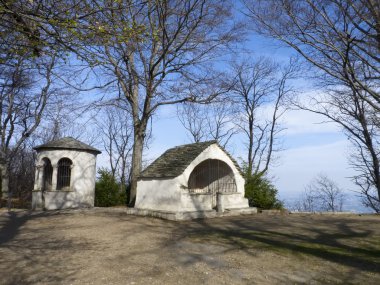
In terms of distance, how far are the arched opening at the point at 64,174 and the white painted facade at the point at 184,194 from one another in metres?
4.65

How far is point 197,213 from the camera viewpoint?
13.3m

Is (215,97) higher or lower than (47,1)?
higher

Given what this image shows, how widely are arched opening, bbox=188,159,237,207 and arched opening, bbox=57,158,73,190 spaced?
6581mm

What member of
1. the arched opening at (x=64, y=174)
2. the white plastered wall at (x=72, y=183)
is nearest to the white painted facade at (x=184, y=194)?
the white plastered wall at (x=72, y=183)

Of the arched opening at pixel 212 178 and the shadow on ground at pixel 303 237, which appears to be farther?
the arched opening at pixel 212 178

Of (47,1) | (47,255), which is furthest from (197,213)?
(47,1)

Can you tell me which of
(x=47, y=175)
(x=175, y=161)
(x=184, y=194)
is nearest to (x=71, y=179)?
(x=47, y=175)

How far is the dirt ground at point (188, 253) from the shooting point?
18.4ft

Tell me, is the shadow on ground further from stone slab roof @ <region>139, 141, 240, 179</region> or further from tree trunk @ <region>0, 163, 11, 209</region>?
tree trunk @ <region>0, 163, 11, 209</region>

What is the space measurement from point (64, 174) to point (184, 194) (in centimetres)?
775

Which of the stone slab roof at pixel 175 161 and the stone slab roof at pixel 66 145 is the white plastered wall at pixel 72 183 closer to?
the stone slab roof at pixel 66 145

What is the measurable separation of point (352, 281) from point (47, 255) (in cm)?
600

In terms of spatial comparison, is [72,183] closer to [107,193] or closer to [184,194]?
[107,193]

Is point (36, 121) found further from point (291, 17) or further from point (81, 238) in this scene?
point (291, 17)
